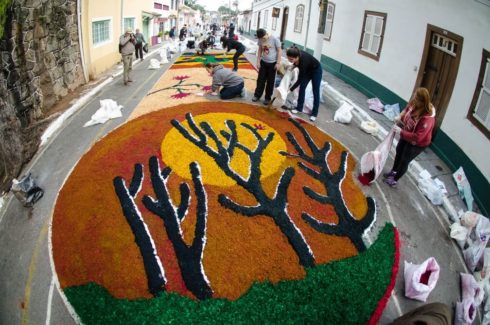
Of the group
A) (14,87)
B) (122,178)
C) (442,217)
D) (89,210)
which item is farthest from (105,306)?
(14,87)

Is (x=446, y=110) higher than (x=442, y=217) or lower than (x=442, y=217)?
higher

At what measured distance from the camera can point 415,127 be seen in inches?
245

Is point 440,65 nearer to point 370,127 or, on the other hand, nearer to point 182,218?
point 370,127

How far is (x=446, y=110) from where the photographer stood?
340 inches

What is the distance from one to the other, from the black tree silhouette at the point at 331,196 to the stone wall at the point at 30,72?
6.63 metres

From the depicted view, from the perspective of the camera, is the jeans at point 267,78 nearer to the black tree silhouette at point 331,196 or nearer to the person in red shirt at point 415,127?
the black tree silhouette at point 331,196

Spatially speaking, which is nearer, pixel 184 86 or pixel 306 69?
pixel 306 69

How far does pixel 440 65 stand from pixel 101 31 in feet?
53.0

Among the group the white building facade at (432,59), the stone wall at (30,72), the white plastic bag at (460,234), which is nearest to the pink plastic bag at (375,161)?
the white plastic bag at (460,234)

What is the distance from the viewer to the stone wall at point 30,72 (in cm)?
786

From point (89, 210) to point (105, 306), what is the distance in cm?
214

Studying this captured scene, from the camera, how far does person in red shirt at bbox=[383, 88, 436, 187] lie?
19.7 ft

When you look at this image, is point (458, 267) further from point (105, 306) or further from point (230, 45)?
point (230, 45)

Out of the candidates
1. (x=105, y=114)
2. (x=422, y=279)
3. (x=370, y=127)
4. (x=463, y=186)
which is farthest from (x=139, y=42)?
(x=422, y=279)
